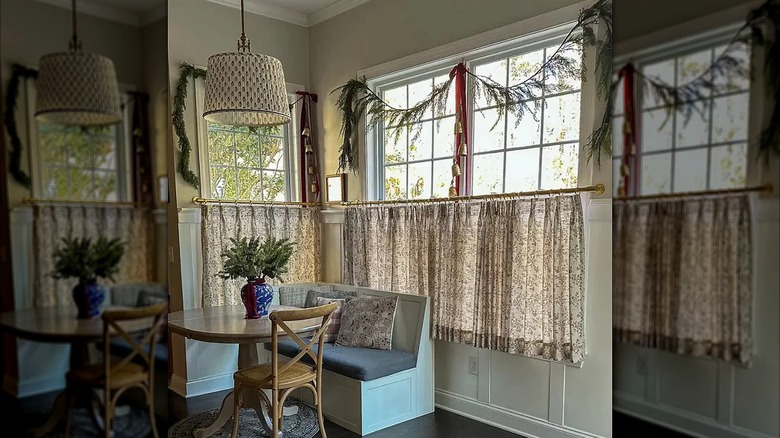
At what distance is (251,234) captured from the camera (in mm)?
1389

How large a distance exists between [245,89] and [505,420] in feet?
5.50

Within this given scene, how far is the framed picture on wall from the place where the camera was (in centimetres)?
148

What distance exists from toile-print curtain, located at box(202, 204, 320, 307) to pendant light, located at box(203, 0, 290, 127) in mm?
249

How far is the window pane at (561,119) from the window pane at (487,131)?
0.18 meters

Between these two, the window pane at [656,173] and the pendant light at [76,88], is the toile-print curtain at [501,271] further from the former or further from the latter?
the pendant light at [76,88]

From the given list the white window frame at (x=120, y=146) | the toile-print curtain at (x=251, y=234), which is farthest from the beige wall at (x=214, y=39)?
the white window frame at (x=120, y=146)

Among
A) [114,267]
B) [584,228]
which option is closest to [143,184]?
[114,267]

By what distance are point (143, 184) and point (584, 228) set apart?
1733 millimetres

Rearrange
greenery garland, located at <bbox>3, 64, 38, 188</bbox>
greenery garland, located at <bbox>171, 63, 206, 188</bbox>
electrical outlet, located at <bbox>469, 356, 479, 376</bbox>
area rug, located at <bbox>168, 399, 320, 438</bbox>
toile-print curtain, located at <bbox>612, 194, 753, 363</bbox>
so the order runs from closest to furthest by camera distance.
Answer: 1. greenery garland, located at <bbox>3, 64, 38, 188</bbox>
2. toile-print curtain, located at <bbox>612, 194, 753, 363</bbox>
3. greenery garland, located at <bbox>171, 63, 206, 188</bbox>
4. area rug, located at <bbox>168, 399, 320, 438</bbox>
5. electrical outlet, located at <bbox>469, 356, 479, 376</bbox>

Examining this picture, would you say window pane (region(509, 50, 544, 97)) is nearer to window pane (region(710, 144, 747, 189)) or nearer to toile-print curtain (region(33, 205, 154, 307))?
window pane (region(710, 144, 747, 189))

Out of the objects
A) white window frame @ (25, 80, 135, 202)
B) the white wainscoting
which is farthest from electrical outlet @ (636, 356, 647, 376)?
white window frame @ (25, 80, 135, 202)

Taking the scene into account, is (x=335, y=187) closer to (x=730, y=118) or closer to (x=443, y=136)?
(x=443, y=136)

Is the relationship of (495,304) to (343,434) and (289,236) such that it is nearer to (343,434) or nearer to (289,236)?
(343,434)

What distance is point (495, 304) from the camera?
7.54ft
